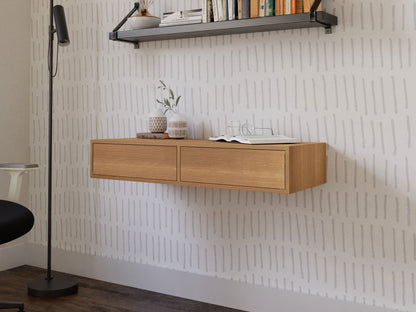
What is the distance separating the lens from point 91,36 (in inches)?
121

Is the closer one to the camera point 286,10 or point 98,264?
point 286,10

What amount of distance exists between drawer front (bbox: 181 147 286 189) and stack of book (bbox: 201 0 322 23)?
631 millimetres

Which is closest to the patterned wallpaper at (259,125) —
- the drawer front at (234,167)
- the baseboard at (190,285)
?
the baseboard at (190,285)

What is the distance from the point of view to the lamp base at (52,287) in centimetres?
275

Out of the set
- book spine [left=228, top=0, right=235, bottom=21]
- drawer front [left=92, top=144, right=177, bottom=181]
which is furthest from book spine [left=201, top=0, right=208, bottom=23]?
drawer front [left=92, top=144, right=177, bottom=181]

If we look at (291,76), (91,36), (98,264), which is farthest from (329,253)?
(91,36)

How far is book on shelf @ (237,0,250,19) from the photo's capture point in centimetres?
232

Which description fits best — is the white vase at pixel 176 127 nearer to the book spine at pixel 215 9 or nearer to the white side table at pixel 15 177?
the book spine at pixel 215 9

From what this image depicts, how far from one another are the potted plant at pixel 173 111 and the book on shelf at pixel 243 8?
572 millimetres

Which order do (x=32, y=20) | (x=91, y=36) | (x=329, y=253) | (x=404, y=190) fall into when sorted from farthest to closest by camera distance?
1. (x=32, y=20)
2. (x=91, y=36)
3. (x=329, y=253)
4. (x=404, y=190)

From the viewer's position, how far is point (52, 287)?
9.16 ft

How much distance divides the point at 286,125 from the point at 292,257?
24.7 inches

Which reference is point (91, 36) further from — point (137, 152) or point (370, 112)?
point (370, 112)

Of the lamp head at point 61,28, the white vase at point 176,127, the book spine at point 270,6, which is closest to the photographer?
the book spine at point 270,6
